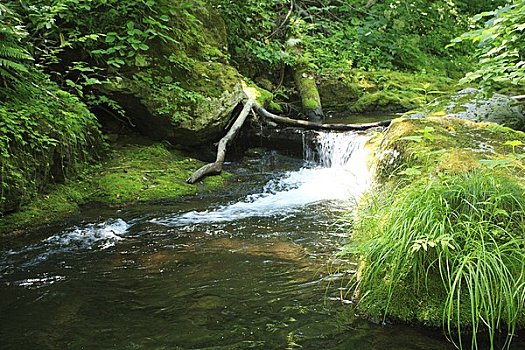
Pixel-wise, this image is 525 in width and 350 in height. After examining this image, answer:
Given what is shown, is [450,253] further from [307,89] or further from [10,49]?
[307,89]

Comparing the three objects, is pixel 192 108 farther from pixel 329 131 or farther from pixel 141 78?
pixel 329 131

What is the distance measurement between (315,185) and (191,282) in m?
3.66

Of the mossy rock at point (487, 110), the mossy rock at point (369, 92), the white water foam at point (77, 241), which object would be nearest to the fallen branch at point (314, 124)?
the mossy rock at point (487, 110)

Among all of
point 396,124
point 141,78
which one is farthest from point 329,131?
point 396,124

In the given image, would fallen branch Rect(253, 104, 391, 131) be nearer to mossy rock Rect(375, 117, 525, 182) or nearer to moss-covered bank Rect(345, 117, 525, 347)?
mossy rock Rect(375, 117, 525, 182)

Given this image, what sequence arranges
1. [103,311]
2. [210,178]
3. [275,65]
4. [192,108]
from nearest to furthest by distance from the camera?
[103,311] < [210,178] < [192,108] < [275,65]

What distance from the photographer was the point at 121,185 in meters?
6.09

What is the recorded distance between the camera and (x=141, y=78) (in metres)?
7.02

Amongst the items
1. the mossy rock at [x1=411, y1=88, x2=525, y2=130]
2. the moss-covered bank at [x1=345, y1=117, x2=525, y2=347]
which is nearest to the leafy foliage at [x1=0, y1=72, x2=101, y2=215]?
the moss-covered bank at [x1=345, y1=117, x2=525, y2=347]

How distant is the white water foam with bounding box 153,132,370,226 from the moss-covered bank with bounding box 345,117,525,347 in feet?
4.26

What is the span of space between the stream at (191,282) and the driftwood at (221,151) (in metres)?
0.64

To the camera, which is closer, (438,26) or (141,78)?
(141,78)

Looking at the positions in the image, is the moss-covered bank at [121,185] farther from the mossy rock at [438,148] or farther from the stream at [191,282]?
the mossy rock at [438,148]

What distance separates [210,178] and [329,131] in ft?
8.10
